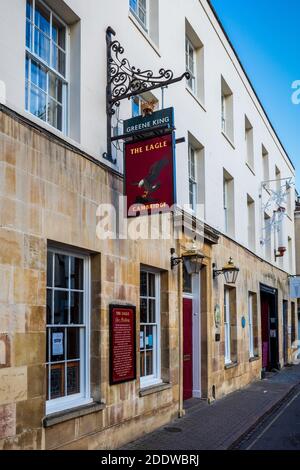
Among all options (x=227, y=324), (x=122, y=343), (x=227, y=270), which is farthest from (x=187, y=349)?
(x=122, y=343)

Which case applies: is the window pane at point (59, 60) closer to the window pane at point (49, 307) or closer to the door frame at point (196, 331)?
the window pane at point (49, 307)

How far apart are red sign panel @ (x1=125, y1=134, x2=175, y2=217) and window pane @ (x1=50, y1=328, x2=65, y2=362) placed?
210 cm

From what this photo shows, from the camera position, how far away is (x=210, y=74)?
1417 cm

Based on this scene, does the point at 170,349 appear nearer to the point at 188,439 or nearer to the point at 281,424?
the point at 188,439

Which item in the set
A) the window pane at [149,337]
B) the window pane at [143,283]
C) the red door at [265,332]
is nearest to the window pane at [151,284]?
the window pane at [143,283]

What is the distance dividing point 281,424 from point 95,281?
211 inches

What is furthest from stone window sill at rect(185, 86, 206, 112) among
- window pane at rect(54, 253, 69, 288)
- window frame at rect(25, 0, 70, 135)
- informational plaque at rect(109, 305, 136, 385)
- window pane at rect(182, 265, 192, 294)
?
window pane at rect(54, 253, 69, 288)

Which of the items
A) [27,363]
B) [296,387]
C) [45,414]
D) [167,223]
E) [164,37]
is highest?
[164,37]

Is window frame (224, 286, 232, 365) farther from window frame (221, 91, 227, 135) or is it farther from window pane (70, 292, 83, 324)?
window pane (70, 292, 83, 324)

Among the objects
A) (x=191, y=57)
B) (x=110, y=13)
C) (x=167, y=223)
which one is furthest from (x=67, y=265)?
(x=191, y=57)

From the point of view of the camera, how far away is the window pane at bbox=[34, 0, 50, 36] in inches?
283

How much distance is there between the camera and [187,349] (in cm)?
1199

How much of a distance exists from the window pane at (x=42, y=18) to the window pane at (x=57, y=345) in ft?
13.8

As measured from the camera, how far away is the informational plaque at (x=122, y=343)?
7.91m
